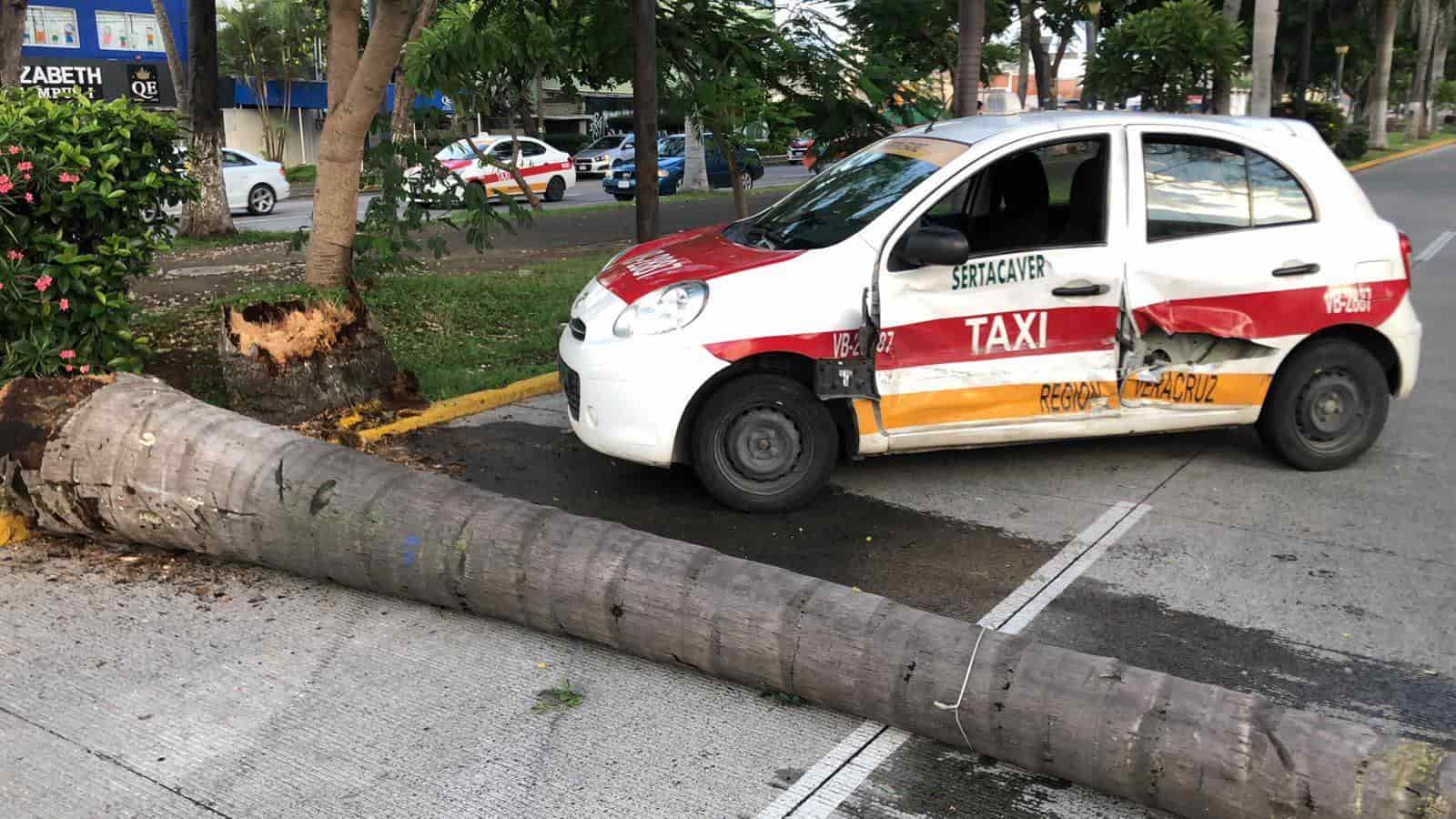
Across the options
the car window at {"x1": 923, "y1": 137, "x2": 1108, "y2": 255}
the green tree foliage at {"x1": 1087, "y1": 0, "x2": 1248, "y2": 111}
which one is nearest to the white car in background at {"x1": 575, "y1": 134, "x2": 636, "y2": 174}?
the green tree foliage at {"x1": 1087, "y1": 0, "x2": 1248, "y2": 111}

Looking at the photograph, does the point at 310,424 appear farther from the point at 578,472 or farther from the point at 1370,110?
the point at 1370,110

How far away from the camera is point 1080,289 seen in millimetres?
5805

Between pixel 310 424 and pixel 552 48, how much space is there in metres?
6.06

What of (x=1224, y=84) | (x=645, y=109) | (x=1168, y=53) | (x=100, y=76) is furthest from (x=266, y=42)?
(x=645, y=109)

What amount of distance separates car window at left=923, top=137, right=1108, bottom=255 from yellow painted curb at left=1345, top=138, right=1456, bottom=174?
29131mm

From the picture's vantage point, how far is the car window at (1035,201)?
19.5 ft

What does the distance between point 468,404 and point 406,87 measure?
14.0 metres

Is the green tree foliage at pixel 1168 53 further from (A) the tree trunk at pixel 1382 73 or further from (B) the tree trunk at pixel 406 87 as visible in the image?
(A) the tree trunk at pixel 1382 73

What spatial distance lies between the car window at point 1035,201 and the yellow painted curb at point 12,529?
14.2ft

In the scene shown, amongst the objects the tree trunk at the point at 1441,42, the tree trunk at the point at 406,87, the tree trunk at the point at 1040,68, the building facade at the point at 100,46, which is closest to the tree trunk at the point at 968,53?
the tree trunk at the point at 406,87

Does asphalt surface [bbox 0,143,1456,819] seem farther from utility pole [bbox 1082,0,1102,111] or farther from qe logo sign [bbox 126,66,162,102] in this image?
qe logo sign [bbox 126,66,162,102]

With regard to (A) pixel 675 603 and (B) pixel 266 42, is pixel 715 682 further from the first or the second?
(B) pixel 266 42

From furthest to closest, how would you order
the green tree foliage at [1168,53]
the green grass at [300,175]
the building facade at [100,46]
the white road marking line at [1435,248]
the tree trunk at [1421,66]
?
the tree trunk at [1421,66] → the green grass at [300,175] → the building facade at [100,46] → the green tree foliage at [1168,53] → the white road marking line at [1435,248]

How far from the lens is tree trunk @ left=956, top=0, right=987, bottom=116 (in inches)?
501
